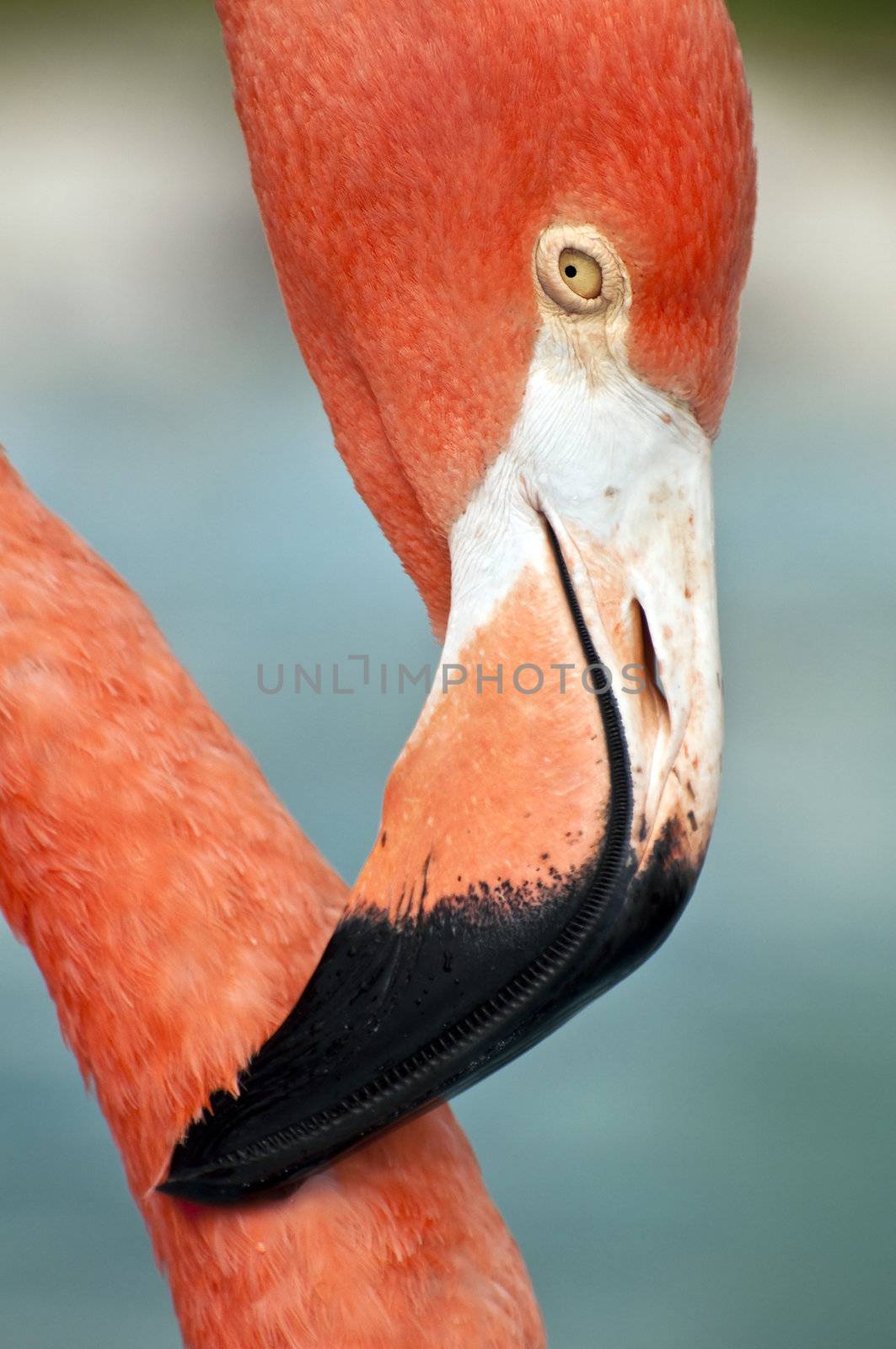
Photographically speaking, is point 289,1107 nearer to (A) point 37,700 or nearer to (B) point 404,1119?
(B) point 404,1119

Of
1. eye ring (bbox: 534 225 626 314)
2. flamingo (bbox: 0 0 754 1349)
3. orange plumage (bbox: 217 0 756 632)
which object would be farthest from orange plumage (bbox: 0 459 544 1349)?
eye ring (bbox: 534 225 626 314)

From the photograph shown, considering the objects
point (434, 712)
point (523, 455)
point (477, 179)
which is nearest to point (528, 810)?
point (434, 712)

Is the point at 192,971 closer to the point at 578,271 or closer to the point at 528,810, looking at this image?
the point at 528,810

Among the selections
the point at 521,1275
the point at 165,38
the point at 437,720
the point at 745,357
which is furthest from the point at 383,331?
the point at 165,38

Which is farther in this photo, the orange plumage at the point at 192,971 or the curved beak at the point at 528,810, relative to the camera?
the orange plumage at the point at 192,971

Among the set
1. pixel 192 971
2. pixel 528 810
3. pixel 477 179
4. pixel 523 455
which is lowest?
pixel 192 971

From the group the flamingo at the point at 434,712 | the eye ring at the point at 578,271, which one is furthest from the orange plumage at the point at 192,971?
the eye ring at the point at 578,271

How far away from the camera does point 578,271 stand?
935 mm

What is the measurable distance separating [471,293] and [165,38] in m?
2.51

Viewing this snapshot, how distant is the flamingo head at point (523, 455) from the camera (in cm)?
88

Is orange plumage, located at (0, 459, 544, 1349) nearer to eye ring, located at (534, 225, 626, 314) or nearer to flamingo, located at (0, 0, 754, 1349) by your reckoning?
flamingo, located at (0, 0, 754, 1349)

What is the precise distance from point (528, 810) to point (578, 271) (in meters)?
0.33

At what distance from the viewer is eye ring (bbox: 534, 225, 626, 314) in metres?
0.92

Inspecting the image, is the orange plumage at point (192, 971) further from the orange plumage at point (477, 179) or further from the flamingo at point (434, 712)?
the orange plumage at point (477, 179)
